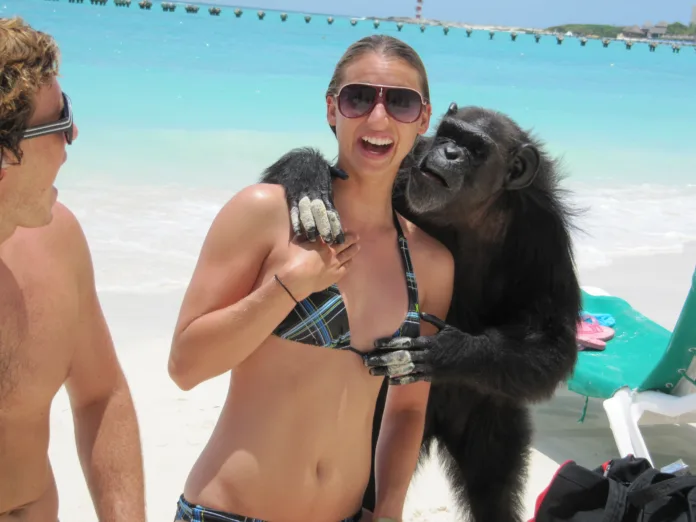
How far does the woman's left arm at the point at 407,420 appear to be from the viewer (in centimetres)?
211

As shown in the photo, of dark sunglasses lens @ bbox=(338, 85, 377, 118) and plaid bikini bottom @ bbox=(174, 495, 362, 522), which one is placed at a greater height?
dark sunglasses lens @ bbox=(338, 85, 377, 118)

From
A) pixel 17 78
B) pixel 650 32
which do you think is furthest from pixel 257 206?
pixel 650 32

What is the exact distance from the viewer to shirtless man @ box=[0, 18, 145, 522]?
59.5 inches

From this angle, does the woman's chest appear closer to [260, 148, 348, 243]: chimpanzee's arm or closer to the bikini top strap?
the bikini top strap

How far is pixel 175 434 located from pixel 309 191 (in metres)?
2.39

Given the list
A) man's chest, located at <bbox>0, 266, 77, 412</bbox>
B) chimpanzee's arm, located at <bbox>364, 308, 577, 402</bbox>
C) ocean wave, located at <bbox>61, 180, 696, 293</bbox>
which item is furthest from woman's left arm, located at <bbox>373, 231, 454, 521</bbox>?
ocean wave, located at <bbox>61, 180, 696, 293</bbox>

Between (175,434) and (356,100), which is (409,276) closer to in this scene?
(356,100)

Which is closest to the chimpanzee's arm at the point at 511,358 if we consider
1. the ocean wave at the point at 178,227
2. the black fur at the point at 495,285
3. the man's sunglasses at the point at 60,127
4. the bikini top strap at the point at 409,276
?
the black fur at the point at 495,285

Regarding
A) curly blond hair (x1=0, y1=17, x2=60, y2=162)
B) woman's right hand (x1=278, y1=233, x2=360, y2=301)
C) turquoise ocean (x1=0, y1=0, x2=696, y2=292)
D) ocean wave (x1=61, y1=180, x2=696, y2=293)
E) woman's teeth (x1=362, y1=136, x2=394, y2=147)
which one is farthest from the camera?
turquoise ocean (x1=0, y1=0, x2=696, y2=292)

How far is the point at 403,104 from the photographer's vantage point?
2.01 meters

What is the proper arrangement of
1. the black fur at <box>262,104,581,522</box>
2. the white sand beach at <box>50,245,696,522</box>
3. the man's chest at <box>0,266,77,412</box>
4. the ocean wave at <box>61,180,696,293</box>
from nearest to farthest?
the man's chest at <box>0,266,77,412</box> < the black fur at <box>262,104,581,522</box> < the white sand beach at <box>50,245,696,522</box> < the ocean wave at <box>61,180,696,293</box>

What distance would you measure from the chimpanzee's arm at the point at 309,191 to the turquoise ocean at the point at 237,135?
150 cm

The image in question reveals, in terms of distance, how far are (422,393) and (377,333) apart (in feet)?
1.02

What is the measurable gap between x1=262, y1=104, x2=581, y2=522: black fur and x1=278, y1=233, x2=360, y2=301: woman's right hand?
85 centimetres
